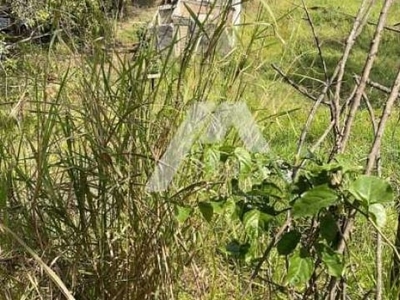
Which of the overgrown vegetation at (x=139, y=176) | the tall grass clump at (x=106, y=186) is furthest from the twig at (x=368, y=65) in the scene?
the tall grass clump at (x=106, y=186)

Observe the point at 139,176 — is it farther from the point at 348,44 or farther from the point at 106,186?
the point at 348,44

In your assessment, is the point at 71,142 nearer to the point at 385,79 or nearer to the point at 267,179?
the point at 267,179

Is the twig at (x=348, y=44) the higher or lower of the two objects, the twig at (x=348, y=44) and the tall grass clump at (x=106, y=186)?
the higher

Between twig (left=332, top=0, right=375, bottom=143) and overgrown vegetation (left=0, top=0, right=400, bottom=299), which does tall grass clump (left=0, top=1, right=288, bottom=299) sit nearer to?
overgrown vegetation (left=0, top=0, right=400, bottom=299)

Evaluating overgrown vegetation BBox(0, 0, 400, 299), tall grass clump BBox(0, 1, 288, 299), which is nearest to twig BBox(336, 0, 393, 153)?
overgrown vegetation BBox(0, 0, 400, 299)

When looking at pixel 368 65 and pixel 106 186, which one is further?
pixel 106 186

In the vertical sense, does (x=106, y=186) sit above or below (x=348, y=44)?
below

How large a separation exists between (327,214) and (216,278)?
1.68ft

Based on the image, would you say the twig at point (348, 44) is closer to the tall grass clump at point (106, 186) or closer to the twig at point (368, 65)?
the twig at point (368, 65)

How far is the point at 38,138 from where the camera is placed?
151cm

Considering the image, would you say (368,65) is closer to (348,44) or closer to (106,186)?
(348,44)

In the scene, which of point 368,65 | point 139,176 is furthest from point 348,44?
point 139,176

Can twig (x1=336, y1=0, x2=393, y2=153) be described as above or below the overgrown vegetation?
above

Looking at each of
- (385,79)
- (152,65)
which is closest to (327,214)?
(152,65)
